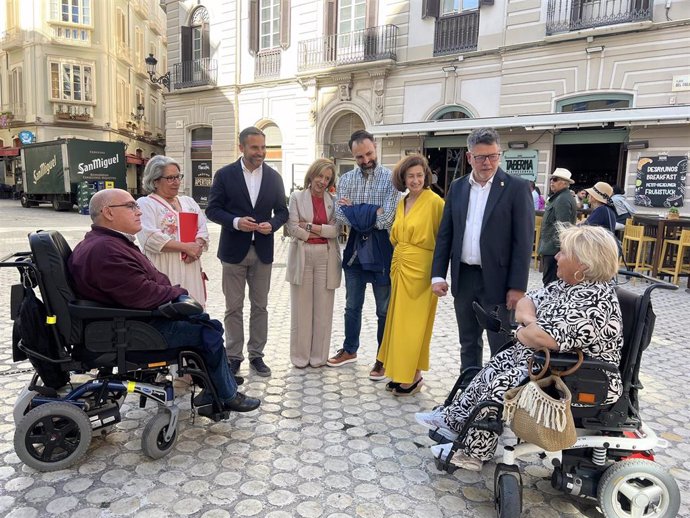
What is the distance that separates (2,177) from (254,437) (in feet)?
120

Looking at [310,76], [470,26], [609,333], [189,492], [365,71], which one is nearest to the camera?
[609,333]

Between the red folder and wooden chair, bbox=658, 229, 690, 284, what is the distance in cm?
775

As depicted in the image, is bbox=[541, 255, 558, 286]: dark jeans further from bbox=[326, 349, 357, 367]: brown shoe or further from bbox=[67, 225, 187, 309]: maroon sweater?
bbox=[67, 225, 187, 309]: maroon sweater

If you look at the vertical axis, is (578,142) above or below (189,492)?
above

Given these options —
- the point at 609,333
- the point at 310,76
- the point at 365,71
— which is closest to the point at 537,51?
the point at 365,71

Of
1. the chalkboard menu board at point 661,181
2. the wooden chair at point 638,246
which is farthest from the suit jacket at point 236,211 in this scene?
the chalkboard menu board at point 661,181

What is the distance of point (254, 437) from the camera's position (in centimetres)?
315

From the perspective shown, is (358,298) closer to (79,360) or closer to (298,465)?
(298,465)

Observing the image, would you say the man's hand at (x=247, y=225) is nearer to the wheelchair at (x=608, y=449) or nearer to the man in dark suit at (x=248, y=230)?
the man in dark suit at (x=248, y=230)

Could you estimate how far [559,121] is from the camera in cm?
1185

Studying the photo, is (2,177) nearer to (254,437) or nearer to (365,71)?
(365,71)

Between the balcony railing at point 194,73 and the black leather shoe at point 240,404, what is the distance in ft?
64.2

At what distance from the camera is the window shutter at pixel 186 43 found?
2117 centimetres

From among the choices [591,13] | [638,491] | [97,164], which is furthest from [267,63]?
[638,491]
